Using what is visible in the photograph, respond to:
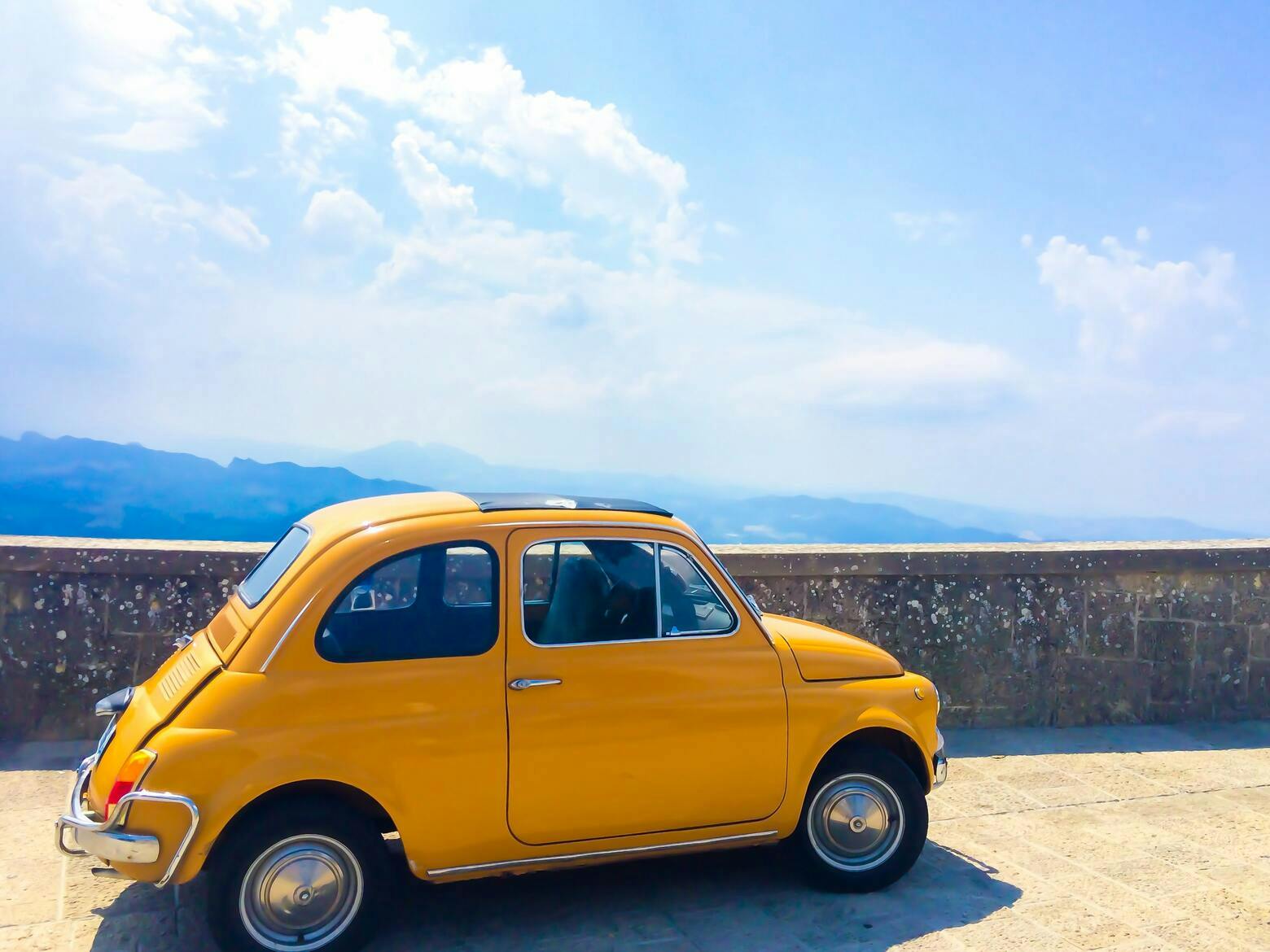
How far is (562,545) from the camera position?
15.6ft

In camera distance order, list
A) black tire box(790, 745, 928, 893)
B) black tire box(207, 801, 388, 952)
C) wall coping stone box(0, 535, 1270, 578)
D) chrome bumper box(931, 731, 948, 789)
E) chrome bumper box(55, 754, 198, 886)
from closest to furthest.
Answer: chrome bumper box(55, 754, 198, 886), black tire box(207, 801, 388, 952), black tire box(790, 745, 928, 893), chrome bumper box(931, 731, 948, 789), wall coping stone box(0, 535, 1270, 578)

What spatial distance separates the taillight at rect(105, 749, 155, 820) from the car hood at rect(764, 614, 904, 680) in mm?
2654

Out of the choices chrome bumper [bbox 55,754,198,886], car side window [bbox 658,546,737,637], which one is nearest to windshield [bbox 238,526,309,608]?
chrome bumper [bbox 55,754,198,886]

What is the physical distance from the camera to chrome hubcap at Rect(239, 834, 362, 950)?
12.6 feet

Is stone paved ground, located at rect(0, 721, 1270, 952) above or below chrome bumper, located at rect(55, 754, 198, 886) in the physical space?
below

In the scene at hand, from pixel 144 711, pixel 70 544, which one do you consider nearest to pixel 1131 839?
pixel 144 711

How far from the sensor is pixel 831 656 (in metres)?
4.87

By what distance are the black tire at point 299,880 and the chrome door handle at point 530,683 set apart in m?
0.75

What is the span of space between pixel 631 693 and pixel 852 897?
4.85 ft

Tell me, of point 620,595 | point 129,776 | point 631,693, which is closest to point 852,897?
point 631,693

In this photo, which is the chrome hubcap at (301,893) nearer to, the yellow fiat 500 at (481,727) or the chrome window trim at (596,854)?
the yellow fiat 500 at (481,727)

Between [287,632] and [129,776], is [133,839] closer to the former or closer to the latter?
[129,776]

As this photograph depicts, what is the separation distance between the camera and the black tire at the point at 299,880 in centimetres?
378

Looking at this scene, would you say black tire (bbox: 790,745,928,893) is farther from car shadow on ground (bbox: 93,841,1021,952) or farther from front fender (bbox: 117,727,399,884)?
front fender (bbox: 117,727,399,884)
